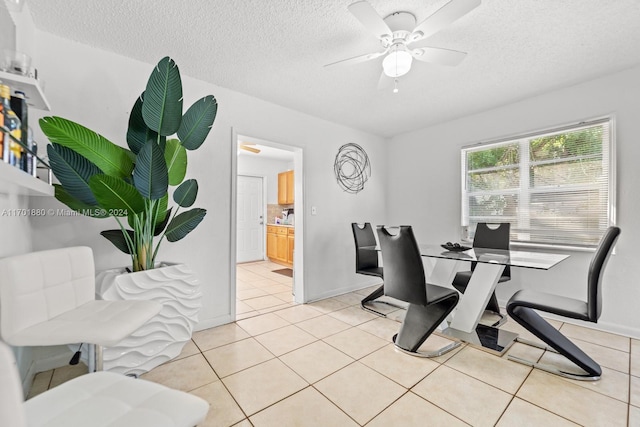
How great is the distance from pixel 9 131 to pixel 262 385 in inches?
72.6

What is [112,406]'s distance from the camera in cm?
78

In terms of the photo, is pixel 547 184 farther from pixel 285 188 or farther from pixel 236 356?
pixel 285 188

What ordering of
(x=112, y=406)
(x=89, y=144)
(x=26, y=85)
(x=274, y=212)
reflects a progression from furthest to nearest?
(x=274, y=212) < (x=89, y=144) < (x=26, y=85) < (x=112, y=406)

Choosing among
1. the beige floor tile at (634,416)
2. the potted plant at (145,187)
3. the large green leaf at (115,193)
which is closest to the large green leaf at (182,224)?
the potted plant at (145,187)

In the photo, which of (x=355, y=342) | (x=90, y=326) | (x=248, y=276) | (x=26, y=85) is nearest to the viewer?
(x=90, y=326)

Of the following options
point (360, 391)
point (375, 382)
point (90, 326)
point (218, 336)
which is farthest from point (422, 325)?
point (90, 326)

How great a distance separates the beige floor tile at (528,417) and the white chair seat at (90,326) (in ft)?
6.27

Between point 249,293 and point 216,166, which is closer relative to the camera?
point 216,166

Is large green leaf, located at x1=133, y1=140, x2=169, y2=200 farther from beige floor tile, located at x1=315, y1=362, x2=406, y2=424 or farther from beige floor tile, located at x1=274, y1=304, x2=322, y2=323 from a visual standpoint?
beige floor tile, located at x1=274, y1=304, x2=322, y2=323

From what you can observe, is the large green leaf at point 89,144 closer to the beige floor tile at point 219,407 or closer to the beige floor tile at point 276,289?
the beige floor tile at point 219,407

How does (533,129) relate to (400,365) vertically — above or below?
above

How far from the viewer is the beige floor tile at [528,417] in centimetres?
143

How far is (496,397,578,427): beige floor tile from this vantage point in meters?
1.43

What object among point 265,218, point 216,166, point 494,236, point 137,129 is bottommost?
point 494,236
